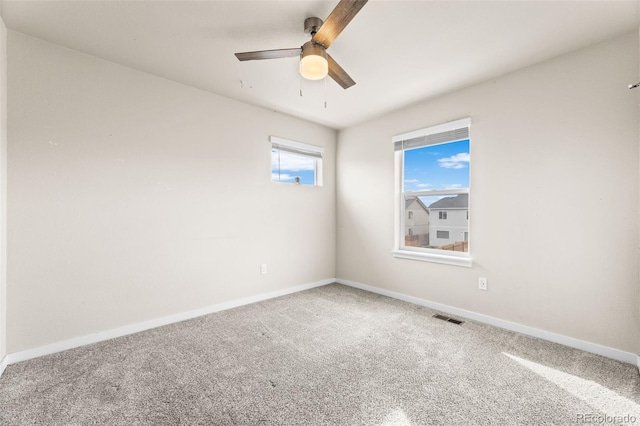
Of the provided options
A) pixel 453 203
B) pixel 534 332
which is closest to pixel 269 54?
pixel 453 203

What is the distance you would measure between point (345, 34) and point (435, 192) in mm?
2045

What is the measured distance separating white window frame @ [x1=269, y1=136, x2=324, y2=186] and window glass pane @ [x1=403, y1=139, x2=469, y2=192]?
50.3 inches

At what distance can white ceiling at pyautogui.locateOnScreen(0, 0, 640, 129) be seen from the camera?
1812 mm

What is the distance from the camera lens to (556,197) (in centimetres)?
237

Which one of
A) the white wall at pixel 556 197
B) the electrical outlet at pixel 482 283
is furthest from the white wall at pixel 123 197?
the electrical outlet at pixel 482 283

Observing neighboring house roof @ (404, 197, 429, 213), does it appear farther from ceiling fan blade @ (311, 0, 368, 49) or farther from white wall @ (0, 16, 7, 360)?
white wall @ (0, 16, 7, 360)

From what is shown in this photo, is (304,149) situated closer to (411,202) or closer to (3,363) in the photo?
(411,202)

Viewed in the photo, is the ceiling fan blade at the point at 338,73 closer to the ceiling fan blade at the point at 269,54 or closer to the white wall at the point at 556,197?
the ceiling fan blade at the point at 269,54

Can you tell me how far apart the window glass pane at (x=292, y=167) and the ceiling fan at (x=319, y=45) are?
5.87 ft

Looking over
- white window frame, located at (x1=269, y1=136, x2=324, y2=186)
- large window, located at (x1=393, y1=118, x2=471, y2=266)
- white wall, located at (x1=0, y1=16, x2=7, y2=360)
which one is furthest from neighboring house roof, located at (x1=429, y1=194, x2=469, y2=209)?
white wall, located at (x1=0, y1=16, x2=7, y2=360)

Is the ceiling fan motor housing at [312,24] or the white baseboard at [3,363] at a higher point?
the ceiling fan motor housing at [312,24]

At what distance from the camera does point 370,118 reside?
3838 mm

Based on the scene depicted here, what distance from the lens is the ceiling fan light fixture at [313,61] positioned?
5.87 ft

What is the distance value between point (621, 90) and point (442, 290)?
7.44 ft
